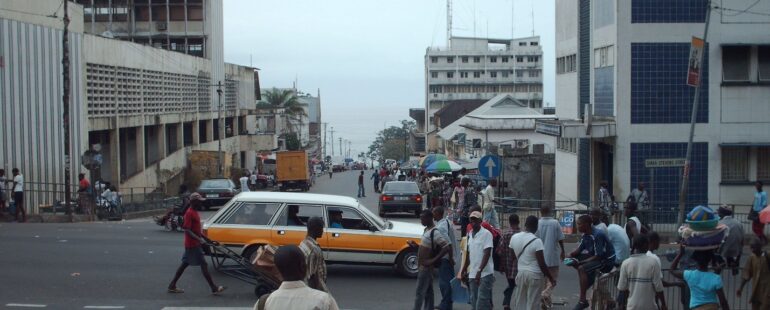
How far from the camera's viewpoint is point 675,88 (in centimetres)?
2483

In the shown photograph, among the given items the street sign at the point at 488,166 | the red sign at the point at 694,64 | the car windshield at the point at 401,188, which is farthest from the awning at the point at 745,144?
the car windshield at the point at 401,188

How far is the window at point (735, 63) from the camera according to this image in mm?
24922

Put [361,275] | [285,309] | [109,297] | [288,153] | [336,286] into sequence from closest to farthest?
[285,309], [109,297], [336,286], [361,275], [288,153]

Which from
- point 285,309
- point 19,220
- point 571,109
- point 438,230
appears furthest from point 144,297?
point 571,109

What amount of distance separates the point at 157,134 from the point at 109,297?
3849 centimetres

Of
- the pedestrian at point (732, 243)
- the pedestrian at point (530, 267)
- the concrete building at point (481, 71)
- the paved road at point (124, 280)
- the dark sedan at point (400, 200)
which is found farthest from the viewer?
the concrete building at point (481, 71)

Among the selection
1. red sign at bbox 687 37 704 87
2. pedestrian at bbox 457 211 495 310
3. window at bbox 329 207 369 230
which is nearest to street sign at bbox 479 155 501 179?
red sign at bbox 687 37 704 87

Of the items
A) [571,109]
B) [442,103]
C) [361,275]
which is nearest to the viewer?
[361,275]

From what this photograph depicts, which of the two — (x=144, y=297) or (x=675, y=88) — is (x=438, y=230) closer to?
(x=144, y=297)

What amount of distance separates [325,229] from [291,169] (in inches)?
1583

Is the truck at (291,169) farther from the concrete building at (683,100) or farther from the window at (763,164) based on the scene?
the window at (763,164)

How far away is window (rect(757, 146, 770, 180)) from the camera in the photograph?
82.5ft

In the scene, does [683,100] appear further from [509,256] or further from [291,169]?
[291,169]

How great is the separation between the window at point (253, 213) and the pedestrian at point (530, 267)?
5479mm
